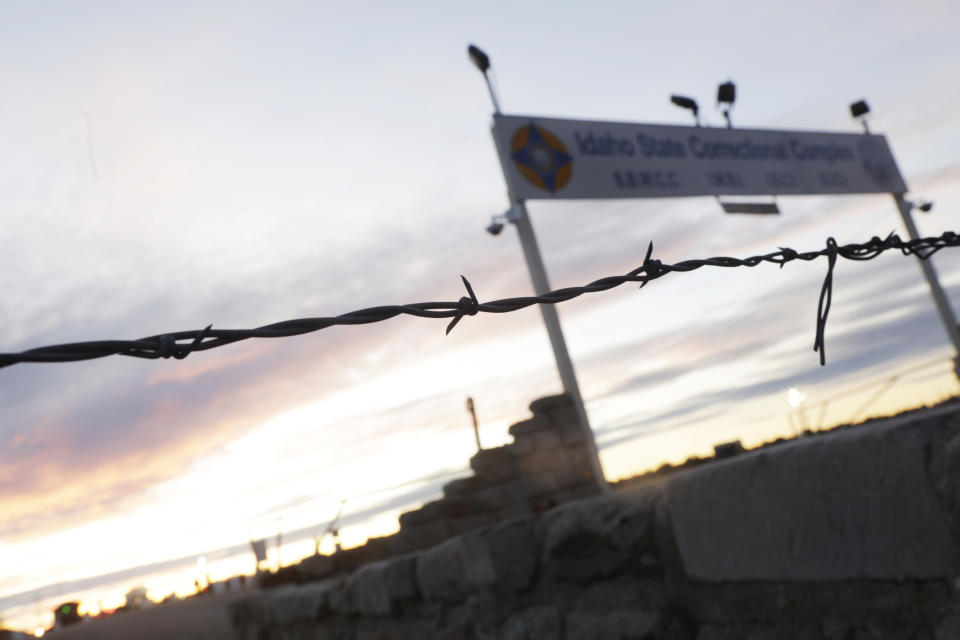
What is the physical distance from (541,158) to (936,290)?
9310 mm

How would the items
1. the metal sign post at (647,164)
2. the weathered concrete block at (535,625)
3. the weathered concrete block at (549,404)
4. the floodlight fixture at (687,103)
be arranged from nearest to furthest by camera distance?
1. the weathered concrete block at (535,625)
2. the weathered concrete block at (549,404)
3. the metal sign post at (647,164)
4. the floodlight fixture at (687,103)

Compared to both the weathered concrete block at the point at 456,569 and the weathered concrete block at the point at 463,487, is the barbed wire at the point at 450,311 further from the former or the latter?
the weathered concrete block at the point at 463,487

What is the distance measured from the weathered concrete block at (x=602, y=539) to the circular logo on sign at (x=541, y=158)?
6955 mm

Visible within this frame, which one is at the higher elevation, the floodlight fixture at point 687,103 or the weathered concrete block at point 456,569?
the floodlight fixture at point 687,103

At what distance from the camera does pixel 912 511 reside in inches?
55.7

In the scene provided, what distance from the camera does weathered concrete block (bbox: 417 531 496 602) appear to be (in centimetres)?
249

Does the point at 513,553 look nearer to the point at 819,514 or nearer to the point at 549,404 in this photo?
the point at 819,514

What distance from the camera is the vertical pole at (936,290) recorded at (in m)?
13.9

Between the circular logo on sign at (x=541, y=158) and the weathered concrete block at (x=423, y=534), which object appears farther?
the circular logo on sign at (x=541, y=158)

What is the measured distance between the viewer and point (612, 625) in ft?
6.72

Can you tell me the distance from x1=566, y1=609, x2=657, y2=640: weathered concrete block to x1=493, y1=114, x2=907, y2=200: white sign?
690 centimetres

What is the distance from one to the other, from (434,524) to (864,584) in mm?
5188

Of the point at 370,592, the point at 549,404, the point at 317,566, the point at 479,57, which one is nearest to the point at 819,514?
the point at 370,592

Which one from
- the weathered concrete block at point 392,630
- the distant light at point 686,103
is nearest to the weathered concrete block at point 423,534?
the weathered concrete block at point 392,630
